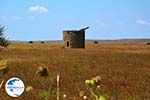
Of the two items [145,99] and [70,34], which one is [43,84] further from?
[70,34]

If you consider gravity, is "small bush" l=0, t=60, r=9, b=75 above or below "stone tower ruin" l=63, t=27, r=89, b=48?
above

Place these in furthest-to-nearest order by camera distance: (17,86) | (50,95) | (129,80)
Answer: (129,80)
(50,95)
(17,86)

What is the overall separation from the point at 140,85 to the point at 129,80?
1547mm

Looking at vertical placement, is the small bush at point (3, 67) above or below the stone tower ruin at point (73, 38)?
above

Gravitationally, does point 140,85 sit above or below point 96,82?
below

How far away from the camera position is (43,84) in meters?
16.3

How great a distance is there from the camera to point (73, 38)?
221 feet

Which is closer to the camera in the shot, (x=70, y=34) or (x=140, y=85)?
(x=140, y=85)

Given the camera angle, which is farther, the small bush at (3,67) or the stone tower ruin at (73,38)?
the stone tower ruin at (73,38)

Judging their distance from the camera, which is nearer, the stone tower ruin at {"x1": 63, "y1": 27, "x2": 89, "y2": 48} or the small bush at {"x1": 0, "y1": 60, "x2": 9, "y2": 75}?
the small bush at {"x1": 0, "y1": 60, "x2": 9, "y2": 75}

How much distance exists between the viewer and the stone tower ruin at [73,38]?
67.4 metres

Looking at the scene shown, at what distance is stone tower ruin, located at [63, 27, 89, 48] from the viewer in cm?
6744

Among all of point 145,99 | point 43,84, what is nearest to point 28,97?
point 145,99

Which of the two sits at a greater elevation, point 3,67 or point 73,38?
point 3,67
